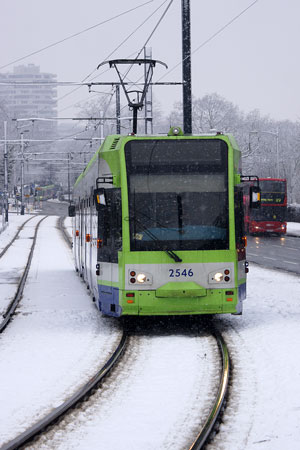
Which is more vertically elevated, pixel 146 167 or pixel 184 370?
pixel 146 167

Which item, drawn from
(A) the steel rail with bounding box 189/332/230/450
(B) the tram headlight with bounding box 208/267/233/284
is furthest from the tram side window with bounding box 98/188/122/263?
(A) the steel rail with bounding box 189/332/230/450

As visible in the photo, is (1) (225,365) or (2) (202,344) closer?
(1) (225,365)

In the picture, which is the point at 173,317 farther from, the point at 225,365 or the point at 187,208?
the point at 225,365

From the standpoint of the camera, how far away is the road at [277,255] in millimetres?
25281

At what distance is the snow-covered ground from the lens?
21.5ft

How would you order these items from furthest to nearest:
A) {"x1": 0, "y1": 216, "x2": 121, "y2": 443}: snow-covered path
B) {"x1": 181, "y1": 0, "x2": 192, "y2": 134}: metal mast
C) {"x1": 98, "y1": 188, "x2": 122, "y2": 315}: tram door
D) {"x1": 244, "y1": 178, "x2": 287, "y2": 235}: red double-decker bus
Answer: {"x1": 244, "y1": 178, "x2": 287, "y2": 235}: red double-decker bus, {"x1": 181, "y1": 0, "x2": 192, "y2": 134}: metal mast, {"x1": 98, "y1": 188, "x2": 122, "y2": 315}: tram door, {"x1": 0, "y1": 216, "x2": 121, "y2": 443}: snow-covered path

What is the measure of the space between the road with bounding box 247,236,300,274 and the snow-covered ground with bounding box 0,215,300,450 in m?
10.1

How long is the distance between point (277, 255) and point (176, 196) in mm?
19541

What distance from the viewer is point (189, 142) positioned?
1175cm

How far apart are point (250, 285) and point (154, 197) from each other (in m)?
7.36

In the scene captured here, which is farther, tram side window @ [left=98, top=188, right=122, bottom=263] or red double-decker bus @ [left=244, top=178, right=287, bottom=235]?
red double-decker bus @ [left=244, top=178, right=287, bottom=235]

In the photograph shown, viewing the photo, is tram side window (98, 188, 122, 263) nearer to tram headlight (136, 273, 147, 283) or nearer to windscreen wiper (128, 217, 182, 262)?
windscreen wiper (128, 217, 182, 262)

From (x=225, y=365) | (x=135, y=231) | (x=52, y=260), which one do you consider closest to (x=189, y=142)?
(x=135, y=231)

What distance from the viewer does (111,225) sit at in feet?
38.3
